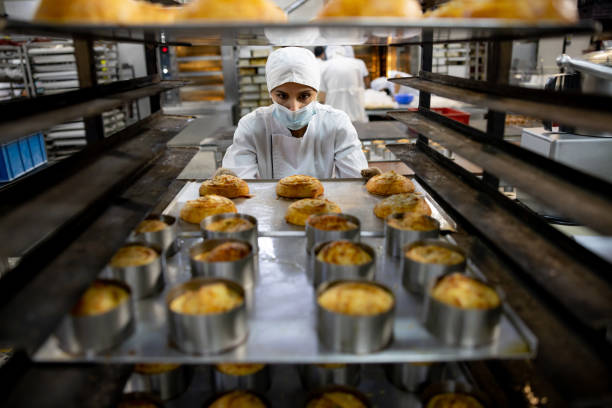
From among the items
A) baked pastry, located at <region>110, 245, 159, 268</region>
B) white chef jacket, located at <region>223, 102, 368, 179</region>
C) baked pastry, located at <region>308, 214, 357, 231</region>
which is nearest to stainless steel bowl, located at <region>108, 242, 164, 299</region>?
baked pastry, located at <region>110, 245, 159, 268</region>

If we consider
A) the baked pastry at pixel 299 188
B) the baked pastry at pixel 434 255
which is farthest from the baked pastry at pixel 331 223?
the baked pastry at pixel 299 188

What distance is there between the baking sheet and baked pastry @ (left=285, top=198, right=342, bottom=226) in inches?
22.1

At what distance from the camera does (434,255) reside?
1.31 metres

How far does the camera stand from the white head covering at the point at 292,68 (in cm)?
270

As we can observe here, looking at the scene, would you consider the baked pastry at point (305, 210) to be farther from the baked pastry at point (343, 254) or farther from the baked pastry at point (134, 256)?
the baked pastry at point (134, 256)

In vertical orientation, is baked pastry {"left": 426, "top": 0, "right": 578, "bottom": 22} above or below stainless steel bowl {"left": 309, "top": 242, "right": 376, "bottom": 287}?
above

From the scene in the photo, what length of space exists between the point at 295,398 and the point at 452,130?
1.16 meters

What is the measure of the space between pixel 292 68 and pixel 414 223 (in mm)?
1536

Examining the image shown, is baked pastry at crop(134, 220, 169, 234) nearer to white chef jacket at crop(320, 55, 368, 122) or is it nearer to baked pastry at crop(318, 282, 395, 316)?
baked pastry at crop(318, 282, 395, 316)

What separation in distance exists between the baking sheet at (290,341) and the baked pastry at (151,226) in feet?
0.93

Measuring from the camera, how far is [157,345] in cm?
100

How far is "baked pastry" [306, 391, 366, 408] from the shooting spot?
1178mm

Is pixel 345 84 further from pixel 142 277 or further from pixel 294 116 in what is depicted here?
pixel 142 277

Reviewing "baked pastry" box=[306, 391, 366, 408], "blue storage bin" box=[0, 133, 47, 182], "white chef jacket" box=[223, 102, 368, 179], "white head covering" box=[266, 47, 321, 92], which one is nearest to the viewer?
"baked pastry" box=[306, 391, 366, 408]
